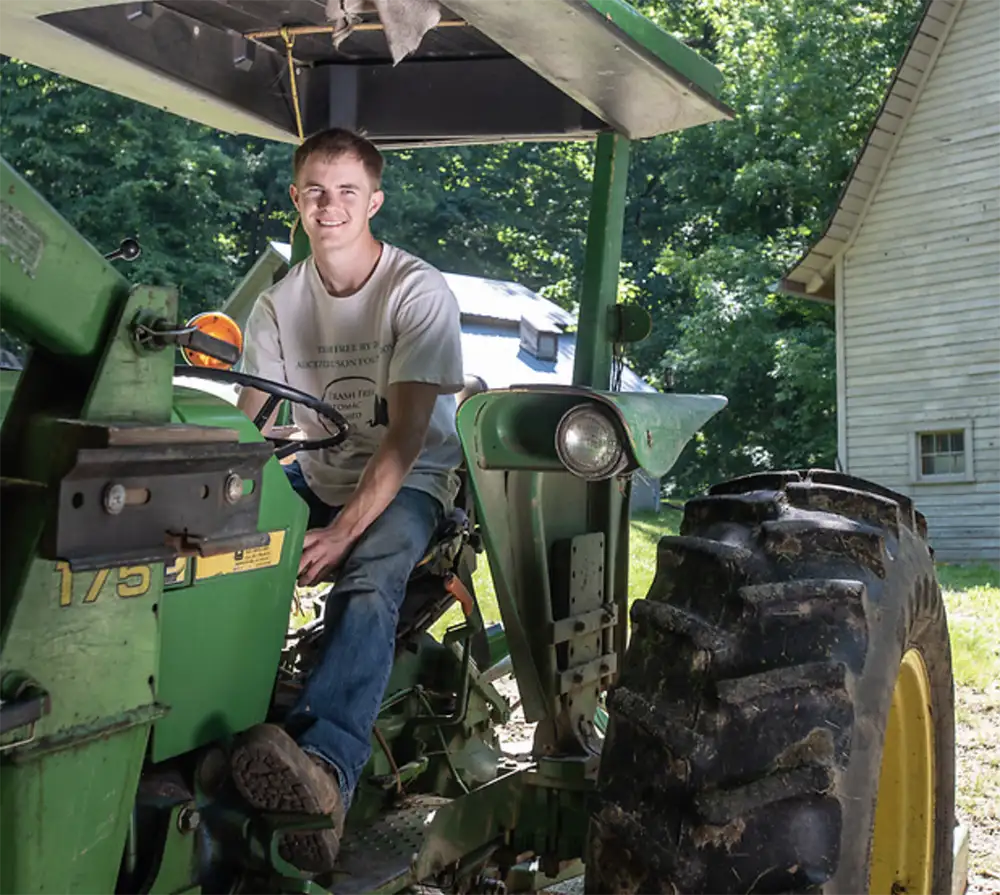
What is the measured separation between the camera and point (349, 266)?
9.25 feet

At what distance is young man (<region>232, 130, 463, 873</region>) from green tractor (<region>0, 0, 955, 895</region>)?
159 millimetres

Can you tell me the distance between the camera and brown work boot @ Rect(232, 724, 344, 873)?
1.95 meters

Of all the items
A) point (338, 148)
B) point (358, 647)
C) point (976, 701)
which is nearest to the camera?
point (358, 647)

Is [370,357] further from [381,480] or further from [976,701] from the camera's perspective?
[976,701]

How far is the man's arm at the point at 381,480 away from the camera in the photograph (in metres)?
2.36

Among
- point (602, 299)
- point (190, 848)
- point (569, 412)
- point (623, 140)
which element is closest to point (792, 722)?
point (569, 412)

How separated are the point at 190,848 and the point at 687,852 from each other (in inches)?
30.7

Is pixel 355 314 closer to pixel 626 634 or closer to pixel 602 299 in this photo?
pixel 602 299

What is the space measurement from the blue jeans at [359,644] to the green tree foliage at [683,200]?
1730 centimetres

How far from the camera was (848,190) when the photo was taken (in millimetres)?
19062

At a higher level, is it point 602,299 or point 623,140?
point 623,140

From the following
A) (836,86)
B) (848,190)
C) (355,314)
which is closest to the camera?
(355,314)

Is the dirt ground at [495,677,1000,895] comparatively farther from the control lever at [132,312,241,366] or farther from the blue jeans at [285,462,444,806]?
the control lever at [132,312,241,366]

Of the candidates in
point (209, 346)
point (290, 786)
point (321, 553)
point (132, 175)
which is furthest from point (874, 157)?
point (209, 346)
